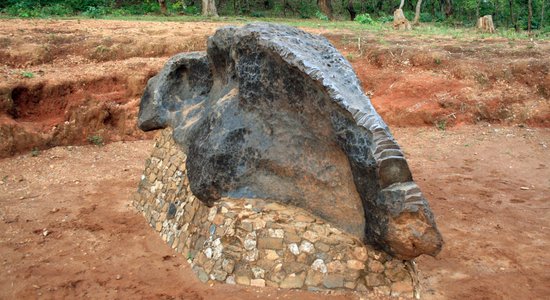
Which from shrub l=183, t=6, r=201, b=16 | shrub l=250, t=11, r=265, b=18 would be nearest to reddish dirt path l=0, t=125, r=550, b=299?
shrub l=183, t=6, r=201, b=16

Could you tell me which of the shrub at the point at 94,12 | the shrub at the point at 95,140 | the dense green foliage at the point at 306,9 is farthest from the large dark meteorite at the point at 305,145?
the shrub at the point at 94,12

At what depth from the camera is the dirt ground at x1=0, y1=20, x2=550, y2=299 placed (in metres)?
5.49

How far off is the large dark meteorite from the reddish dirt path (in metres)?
0.91

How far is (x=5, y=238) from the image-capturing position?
6465 mm

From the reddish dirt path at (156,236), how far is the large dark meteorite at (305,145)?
0.91 metres

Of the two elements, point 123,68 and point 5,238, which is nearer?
point 5,238

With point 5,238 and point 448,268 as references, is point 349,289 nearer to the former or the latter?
point 448,268

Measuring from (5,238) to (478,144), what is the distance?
8599 mm

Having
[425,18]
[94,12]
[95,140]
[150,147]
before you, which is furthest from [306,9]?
[95,140]

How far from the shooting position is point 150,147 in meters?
10.6

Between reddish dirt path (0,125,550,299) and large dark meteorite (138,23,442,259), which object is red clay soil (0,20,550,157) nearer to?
reddish dirt path (0,125,550,299)

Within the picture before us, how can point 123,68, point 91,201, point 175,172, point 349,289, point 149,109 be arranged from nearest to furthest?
point 349,289
point 175,172
point 149,109
point 91,201
point 123,68

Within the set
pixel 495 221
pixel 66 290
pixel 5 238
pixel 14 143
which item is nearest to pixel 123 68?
pixel 14 143

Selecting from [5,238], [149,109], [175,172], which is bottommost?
[5,238]
